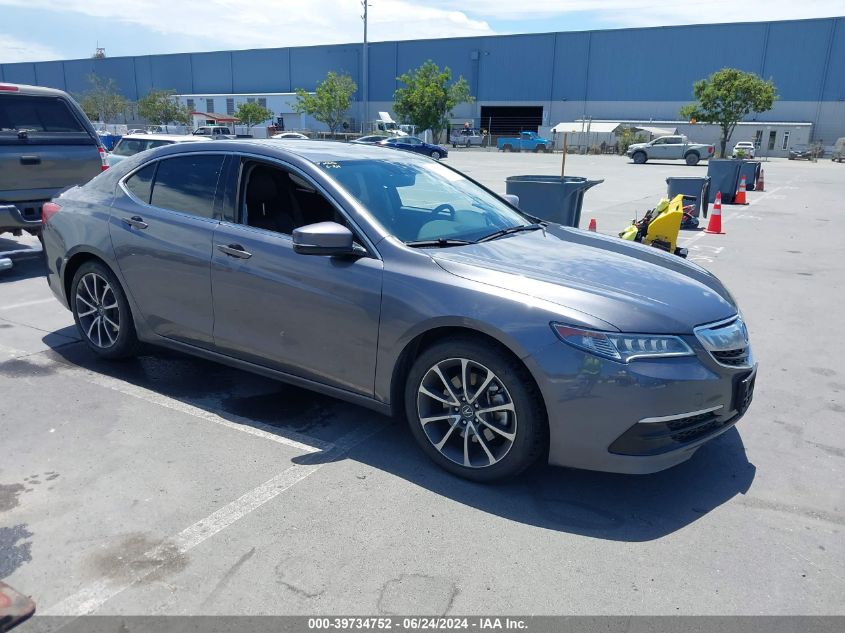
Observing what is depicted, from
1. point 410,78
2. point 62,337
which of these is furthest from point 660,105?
point 62,337

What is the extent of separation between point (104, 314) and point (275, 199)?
175 centimetres

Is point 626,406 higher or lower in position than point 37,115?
lower

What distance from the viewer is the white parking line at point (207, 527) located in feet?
8.41

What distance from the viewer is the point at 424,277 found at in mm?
3434

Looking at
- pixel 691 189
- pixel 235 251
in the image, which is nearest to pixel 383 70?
pixel 691 189

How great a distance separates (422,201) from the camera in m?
4.26

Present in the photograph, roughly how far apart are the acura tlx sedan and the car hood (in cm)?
1

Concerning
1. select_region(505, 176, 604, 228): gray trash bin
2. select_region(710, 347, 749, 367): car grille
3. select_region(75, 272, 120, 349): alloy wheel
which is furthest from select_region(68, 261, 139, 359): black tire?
select_region(505, 176, 604, 228): gray trash bin

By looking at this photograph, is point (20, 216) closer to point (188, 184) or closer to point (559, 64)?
point (188, 184)

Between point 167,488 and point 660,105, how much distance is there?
68.9m

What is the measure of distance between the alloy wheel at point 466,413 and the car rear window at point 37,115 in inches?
280

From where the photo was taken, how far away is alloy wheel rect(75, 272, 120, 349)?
16.0 feet

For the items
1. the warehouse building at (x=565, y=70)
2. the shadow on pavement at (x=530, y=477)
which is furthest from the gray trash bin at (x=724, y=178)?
the warehouse building at (x=565, y=70)

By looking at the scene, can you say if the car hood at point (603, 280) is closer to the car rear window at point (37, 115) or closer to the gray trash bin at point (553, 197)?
the gray trash bin at point (553, 197)
